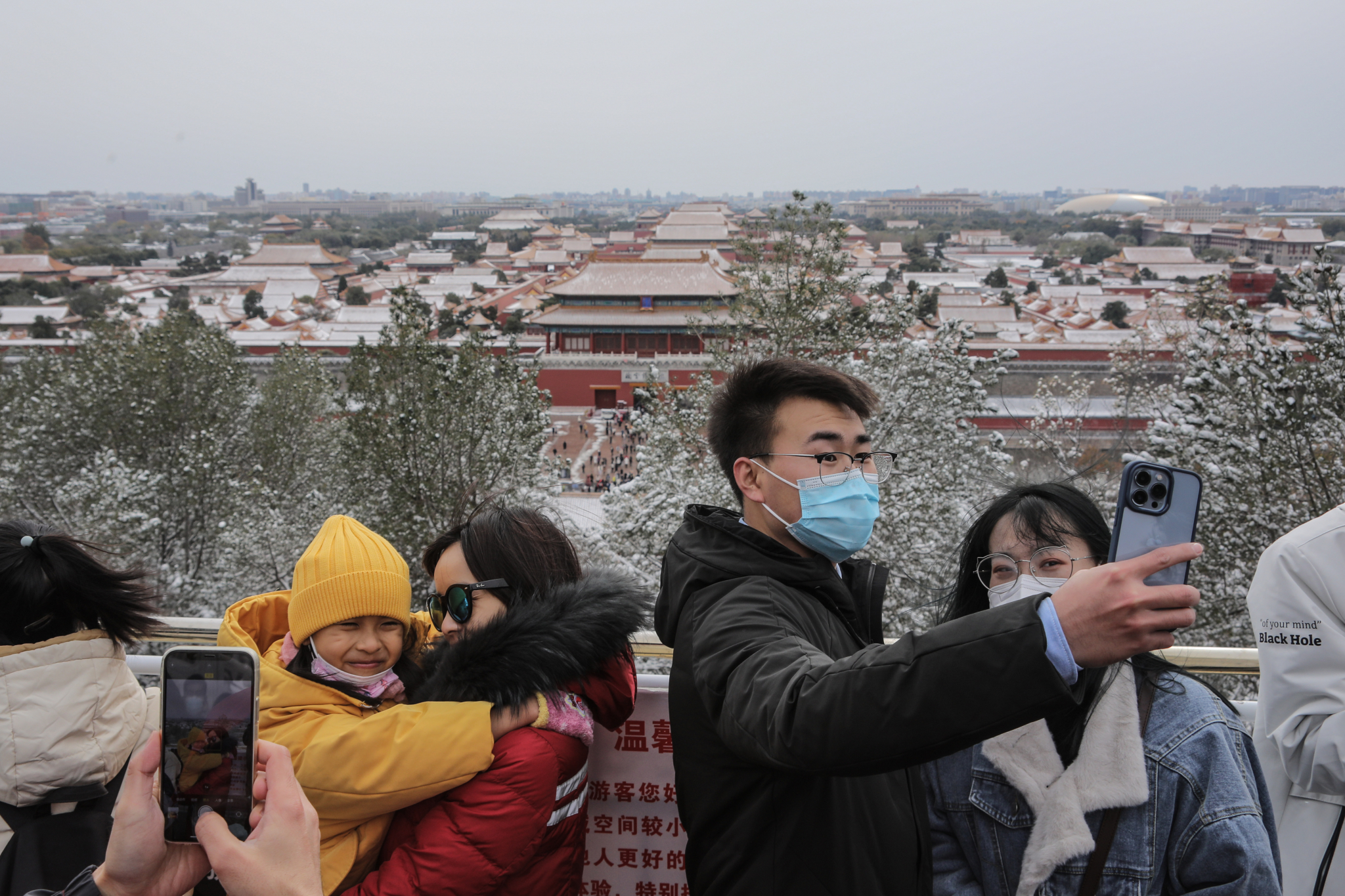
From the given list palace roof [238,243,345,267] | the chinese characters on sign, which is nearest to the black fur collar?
the chinese characters on sign

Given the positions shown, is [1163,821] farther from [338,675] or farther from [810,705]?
[338,675]

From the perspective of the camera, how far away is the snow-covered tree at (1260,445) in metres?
6.12

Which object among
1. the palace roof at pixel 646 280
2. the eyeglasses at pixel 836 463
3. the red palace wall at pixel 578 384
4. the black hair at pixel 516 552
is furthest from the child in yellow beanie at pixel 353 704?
the palace roof at pixel 646 280

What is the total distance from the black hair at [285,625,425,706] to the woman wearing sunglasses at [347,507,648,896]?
0.05 meters

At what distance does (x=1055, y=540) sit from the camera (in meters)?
1.40

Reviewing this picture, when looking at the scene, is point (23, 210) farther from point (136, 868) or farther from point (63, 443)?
point (136, 868)

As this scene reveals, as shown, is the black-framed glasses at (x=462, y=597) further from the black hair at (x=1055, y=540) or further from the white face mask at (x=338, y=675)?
the black hair at (x=1055, y=540)

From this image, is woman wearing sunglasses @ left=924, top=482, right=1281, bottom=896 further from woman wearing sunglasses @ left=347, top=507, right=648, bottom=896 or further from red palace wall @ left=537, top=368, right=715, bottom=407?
red palace wall @ left=537, top=368, right=715, bottom=407

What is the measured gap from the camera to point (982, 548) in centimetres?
148

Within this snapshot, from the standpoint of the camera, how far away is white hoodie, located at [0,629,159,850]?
4.09ft

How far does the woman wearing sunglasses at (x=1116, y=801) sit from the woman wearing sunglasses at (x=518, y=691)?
543 millimetres

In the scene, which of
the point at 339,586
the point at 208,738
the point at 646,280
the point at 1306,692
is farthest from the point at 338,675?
the point at 646,280

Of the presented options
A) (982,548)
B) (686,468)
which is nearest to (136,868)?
(982,548)

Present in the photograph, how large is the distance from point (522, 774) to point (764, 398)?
682 millimetres
